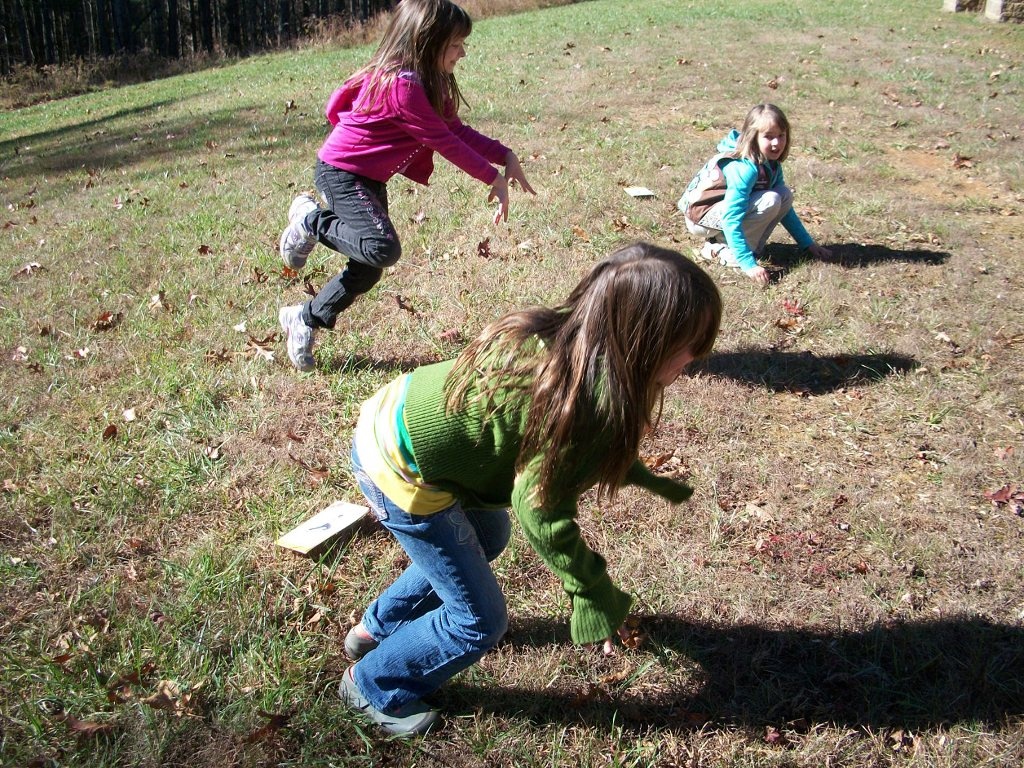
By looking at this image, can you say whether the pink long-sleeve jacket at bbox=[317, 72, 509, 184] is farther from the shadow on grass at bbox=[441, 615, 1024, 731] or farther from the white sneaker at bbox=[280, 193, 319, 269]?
the shadow on grass at bbox=[441, 615, 1024, 731]

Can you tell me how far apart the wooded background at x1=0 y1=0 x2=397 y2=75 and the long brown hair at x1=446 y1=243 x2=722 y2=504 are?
30.5 meters

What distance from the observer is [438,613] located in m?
2.20

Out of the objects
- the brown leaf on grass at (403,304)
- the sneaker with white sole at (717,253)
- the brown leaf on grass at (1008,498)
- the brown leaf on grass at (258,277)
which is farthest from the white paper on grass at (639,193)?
the brown leaf on grass at (1008,498)

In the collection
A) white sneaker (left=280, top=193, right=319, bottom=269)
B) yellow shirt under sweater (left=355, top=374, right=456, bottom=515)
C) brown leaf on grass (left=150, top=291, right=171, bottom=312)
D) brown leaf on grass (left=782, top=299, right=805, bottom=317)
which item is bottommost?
brown leaf on grass (left=150, top=291, right=171, bottom=312)

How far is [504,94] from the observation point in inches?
390

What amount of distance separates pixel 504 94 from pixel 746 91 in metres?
2.90

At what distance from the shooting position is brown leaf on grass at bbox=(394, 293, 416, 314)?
4.65 m

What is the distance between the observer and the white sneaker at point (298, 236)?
384 cm

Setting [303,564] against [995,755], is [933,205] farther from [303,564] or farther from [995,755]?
[303,564]

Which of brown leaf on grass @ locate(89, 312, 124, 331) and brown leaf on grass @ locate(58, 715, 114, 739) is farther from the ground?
brown leaf on grass @ locate(89, 312, 124, 331)

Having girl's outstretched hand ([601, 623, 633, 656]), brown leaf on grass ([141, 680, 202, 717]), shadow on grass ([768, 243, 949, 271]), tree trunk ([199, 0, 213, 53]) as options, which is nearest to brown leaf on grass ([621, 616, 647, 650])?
girl's outstretched hand ([601, 623, 633, 656])

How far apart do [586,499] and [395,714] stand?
123cm

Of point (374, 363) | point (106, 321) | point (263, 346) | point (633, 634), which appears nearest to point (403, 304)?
point (374, 363)

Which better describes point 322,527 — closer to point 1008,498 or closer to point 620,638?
point 620,638
